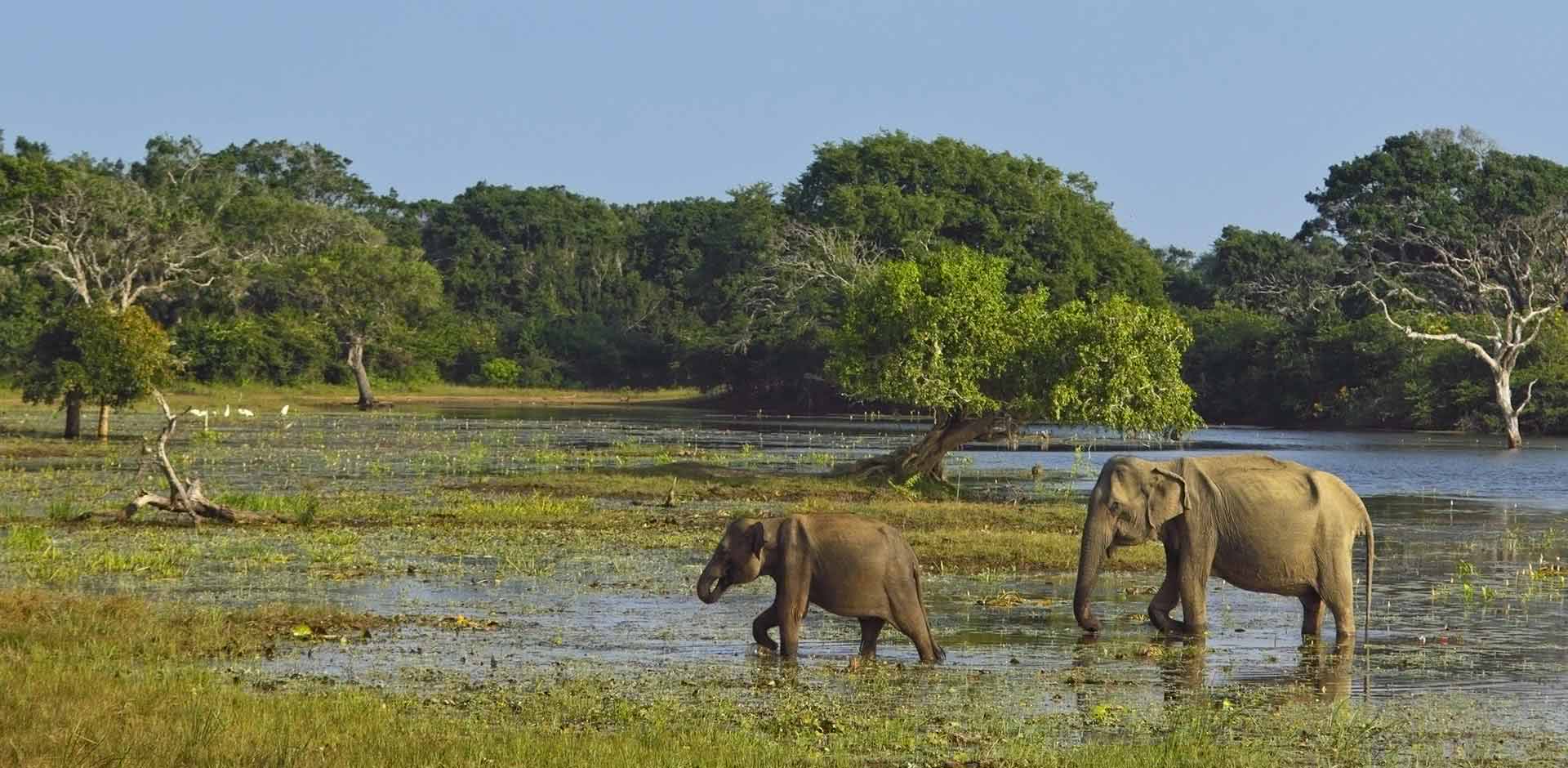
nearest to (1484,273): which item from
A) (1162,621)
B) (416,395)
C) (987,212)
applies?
(987,212)

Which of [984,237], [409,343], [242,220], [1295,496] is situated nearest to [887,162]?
[984,237]

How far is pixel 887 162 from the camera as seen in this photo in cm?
9281

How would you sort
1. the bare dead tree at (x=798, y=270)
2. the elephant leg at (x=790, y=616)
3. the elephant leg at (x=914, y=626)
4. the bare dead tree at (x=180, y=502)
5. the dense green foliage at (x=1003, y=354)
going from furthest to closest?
1. the bare dead tree at (x=798, y=270)
2. the dense green foliage at (x=1003, y=354)
3. the bare dead tree at (x=180, y=502)
4. the elephant leg at (x=914, y=626)
5. the elephant leg at (x=790, y=616)

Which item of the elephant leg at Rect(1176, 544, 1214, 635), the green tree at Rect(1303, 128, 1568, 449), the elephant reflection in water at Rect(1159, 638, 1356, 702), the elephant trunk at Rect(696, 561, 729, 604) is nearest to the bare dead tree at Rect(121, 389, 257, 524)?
the elephant trunk at Rect(696, 561, 729, 604)

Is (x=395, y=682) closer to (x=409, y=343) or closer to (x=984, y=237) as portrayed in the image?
(x=984, y=237)

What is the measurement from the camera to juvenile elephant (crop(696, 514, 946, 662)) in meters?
17.3

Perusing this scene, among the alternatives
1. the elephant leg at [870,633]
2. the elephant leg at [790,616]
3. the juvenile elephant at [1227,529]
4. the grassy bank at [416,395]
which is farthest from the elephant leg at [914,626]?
the grassy bank at [416,395]

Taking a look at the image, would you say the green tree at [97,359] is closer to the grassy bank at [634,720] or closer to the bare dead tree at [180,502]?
the bare dead tree at [180,502]

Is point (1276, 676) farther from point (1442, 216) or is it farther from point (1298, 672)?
point (1442, 216)

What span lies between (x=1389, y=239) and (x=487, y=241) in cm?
5536

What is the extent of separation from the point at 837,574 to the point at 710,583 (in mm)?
1243

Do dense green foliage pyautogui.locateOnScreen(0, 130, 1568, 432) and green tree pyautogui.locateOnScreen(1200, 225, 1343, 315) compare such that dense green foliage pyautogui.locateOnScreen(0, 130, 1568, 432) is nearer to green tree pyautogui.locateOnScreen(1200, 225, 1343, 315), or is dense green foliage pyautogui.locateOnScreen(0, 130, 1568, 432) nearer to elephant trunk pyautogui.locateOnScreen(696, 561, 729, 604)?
green tree pyautogui.locateOnScreen(1200, 225, 1343, 315)

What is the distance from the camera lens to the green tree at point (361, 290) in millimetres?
85312

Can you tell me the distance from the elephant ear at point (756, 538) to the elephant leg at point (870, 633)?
3.71 feet
